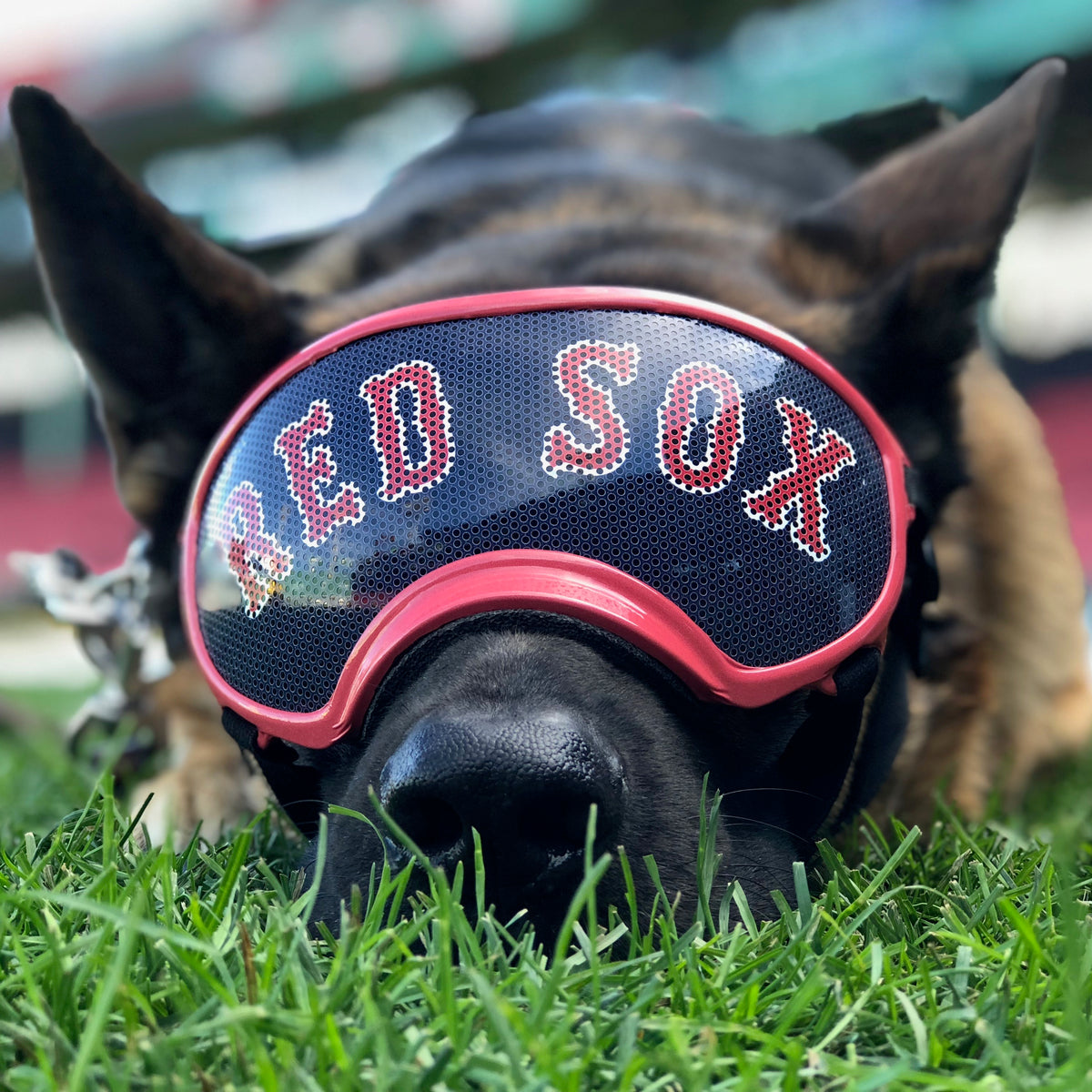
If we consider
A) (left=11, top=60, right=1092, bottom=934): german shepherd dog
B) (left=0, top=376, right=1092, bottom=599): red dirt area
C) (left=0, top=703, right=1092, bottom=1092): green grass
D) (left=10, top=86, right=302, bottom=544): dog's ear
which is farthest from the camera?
(left=0, top=376, right=1092, bottom=599): red dirt area

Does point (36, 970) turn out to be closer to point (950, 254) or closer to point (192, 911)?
point (192, 911)

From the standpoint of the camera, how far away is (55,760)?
259 centimetres

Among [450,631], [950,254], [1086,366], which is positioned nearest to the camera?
[450,631]

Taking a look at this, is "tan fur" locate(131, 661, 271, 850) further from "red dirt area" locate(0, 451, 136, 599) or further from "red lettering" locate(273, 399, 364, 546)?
"red dirt area" locate(0, 451, 136, 599)

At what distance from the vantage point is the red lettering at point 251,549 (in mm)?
1262

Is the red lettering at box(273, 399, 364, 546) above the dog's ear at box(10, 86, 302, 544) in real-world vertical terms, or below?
below

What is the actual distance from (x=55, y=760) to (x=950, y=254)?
220 centimetres

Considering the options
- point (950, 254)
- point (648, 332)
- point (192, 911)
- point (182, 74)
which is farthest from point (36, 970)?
point (182, 74)

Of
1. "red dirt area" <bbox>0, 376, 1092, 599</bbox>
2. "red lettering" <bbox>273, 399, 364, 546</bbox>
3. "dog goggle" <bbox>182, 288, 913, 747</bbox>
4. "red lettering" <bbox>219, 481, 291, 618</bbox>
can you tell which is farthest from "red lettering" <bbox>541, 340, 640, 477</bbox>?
"red dirt area" <bbox>0, 376, 1092, 599</bbox>

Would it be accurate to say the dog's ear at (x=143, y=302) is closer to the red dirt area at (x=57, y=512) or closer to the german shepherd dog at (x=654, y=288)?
the german shepherd dog at (x=654, y=288)

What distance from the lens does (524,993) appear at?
2.96 ft

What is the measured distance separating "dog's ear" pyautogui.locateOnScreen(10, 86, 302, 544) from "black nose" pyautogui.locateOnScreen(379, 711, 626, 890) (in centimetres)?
78

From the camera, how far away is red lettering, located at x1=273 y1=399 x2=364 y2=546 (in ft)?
4.01

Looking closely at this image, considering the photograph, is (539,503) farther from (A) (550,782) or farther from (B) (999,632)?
(B) (999,632)
